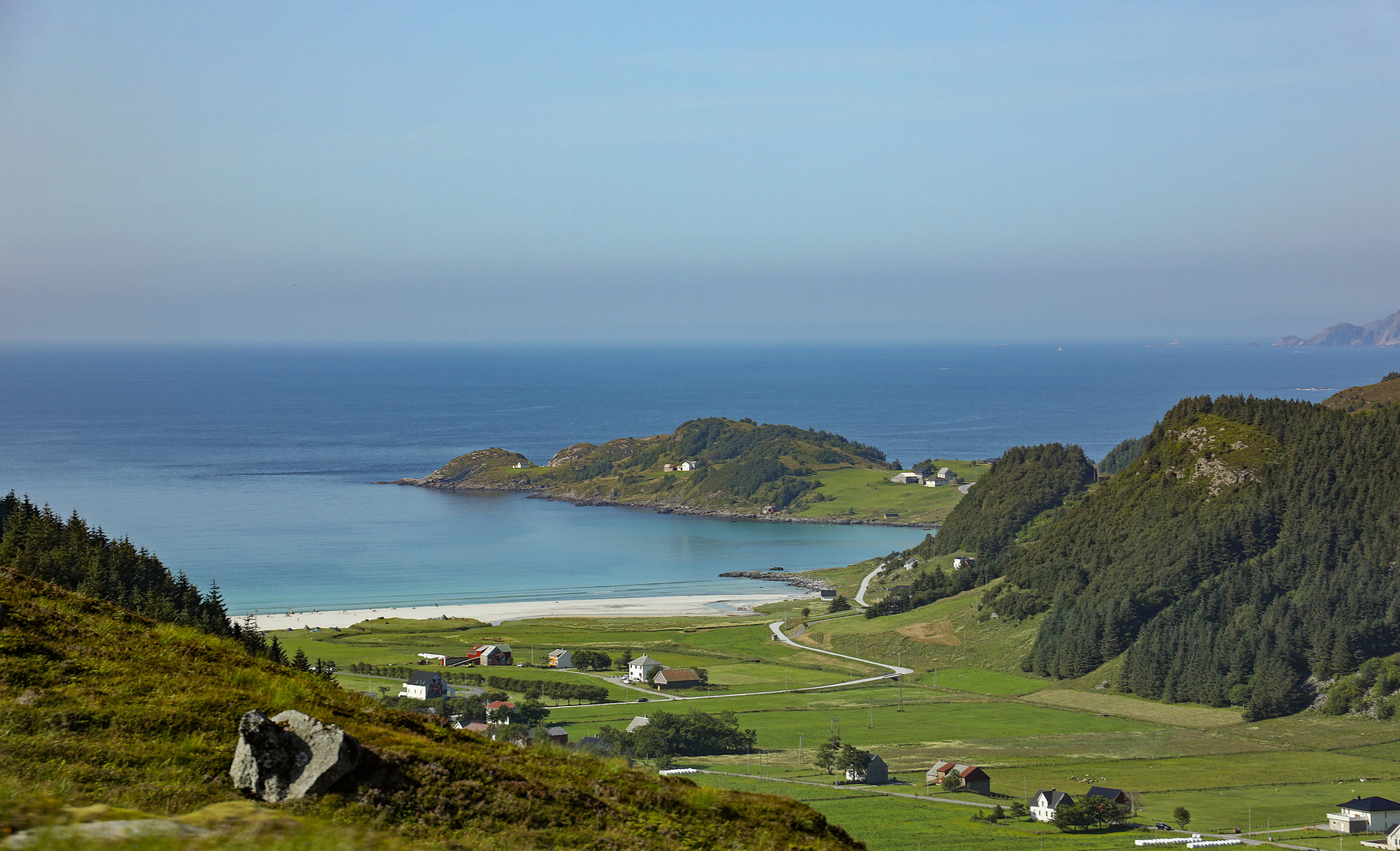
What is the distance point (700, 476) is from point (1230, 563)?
10980cm

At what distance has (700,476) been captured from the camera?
7475 inches

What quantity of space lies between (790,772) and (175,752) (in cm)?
4379

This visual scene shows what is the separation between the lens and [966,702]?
72875 millimetres

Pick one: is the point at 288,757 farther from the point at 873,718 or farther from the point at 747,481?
the point at 747,481

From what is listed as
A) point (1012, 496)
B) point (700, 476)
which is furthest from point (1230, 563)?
point (700, 476)

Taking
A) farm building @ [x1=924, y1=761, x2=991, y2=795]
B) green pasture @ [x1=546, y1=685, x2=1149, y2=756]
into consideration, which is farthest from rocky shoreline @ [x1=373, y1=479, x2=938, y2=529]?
farm building @ [x1=924, y1=761, x2=991, y2=795]

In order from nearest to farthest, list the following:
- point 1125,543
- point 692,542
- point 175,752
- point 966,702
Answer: point 175,752 < point 966,702 < point 1125,543 < point 692,542

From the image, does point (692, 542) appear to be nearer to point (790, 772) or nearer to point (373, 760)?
point (790, 772)

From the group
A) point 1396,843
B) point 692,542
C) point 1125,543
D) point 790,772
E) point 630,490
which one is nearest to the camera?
point 1396,843

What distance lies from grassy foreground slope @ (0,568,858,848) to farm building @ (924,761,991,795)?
37060 millimetres

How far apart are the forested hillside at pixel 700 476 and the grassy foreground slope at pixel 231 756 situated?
6396 inches

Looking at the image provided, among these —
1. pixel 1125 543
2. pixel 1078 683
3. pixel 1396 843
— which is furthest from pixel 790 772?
pixel 1125 543

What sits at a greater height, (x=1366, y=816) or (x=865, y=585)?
(x=865, y=585)

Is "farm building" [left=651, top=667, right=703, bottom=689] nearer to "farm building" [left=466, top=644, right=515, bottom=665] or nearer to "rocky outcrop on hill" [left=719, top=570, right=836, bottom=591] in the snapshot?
"farm building" [left=466, top=644, right=515, bottom=665]
